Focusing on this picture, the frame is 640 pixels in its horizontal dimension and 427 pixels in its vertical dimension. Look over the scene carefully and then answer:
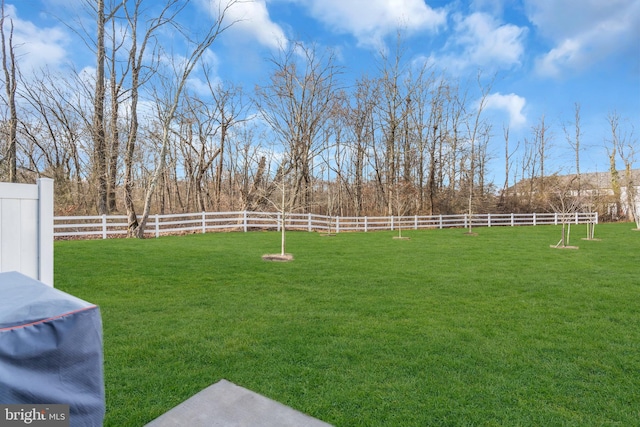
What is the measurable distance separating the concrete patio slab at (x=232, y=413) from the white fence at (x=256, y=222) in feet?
35.3

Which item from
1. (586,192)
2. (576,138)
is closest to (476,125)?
(576,138)

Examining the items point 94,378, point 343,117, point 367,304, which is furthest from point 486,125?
point 94,378

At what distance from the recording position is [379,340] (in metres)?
2.97

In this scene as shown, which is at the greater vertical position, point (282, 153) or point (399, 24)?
point (399, 24)

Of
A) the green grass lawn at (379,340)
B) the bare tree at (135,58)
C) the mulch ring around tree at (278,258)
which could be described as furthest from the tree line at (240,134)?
the green grass lawn at (379,340)

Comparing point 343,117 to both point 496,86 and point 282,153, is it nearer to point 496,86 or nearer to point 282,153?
point 282,153

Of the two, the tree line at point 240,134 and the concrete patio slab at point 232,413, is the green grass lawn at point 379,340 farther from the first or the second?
the tree line at point 240,134

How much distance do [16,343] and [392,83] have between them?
2185 cm

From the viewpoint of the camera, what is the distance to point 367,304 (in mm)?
4121

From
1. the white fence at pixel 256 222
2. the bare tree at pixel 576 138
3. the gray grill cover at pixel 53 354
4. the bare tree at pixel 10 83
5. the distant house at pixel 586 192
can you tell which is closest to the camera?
the gray grill cover at pixel 53 354

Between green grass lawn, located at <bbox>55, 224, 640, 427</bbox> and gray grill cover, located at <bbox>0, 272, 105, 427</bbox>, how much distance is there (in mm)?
1070

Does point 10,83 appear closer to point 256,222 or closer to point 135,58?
point 135,58

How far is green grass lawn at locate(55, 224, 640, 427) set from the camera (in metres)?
2.02

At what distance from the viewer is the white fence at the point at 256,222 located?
1128cm
